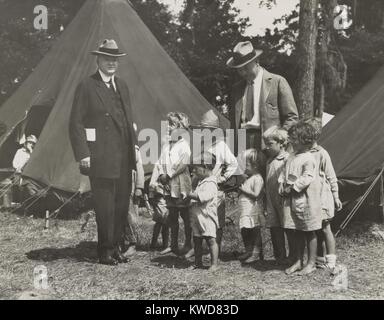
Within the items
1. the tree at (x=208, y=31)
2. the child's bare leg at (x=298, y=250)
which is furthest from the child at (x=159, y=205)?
the tree at (x=208, y=31)

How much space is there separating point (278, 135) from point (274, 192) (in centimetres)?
49

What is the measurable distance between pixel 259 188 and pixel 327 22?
13585 millimetres

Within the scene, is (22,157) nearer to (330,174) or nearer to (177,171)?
(177,171)

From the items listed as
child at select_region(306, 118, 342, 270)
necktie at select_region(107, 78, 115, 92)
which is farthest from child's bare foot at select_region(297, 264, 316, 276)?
necktie at select_region(107, 78, 115, 92)

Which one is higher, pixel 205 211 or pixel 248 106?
pixel 248 106

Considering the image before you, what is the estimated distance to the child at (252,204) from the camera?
16.9 ft

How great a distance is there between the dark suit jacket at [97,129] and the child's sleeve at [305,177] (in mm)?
1589

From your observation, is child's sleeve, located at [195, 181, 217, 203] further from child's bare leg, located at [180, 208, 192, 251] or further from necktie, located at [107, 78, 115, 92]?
necktie, located at [107, 78, 115, 92]

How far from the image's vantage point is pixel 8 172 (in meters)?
9.28

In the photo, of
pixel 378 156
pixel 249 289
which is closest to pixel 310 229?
pixel 249 289

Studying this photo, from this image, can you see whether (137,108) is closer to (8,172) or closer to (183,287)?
(8,172)

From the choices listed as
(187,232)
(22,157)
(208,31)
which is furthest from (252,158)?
(208,31)

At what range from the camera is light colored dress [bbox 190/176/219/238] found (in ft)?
16.2

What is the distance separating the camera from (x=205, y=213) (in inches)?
196
